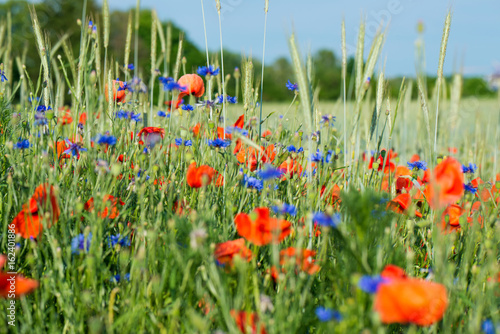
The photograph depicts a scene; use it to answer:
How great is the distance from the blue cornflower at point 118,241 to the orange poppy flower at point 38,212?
5.6 inches

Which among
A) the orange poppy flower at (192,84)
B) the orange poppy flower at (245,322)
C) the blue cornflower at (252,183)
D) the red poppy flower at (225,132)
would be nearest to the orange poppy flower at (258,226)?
the orange poppy flower at (245,322)

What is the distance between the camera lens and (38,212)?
1.10 meters

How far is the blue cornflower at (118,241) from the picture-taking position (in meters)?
1.13

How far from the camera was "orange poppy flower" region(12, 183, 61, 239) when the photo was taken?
42.1 inches

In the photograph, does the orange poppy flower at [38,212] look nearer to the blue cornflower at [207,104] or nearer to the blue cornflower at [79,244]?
the blue cornflower at [79,244]

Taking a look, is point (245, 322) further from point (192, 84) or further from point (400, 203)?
point (192, 84)

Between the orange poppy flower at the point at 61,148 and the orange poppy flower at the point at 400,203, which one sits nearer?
the orange poppy flower at the point at 400,203

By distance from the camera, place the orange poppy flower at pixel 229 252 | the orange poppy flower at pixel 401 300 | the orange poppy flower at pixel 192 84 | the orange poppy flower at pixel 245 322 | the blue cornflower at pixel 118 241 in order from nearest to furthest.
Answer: the orange poppy flower at pixel 401 300
the orange poppy flower at pixel 245 322
the orange poppy flower at pixel 229 252
the blue cornflower at pixel 118 241
the orange poppy flower at pixel 192 84

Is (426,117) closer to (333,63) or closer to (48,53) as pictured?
(48,53)

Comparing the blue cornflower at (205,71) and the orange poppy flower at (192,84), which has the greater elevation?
the blue cornflower at (205,71)

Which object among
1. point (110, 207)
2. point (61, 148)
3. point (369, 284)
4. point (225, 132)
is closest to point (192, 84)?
point (225, 132)

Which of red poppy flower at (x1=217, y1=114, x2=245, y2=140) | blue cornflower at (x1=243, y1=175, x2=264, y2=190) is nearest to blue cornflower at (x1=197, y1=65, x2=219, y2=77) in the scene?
red poppy flower at (x1=217, y1=114, x2=245, y2=140)

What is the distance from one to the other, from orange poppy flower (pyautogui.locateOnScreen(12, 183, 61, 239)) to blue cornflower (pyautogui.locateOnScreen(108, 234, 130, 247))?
14cm

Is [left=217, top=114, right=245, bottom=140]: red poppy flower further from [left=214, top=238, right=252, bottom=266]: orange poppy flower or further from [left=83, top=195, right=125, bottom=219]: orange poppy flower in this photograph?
[left=214, top=238, right=252, bottom=266]: orange poppy flower
